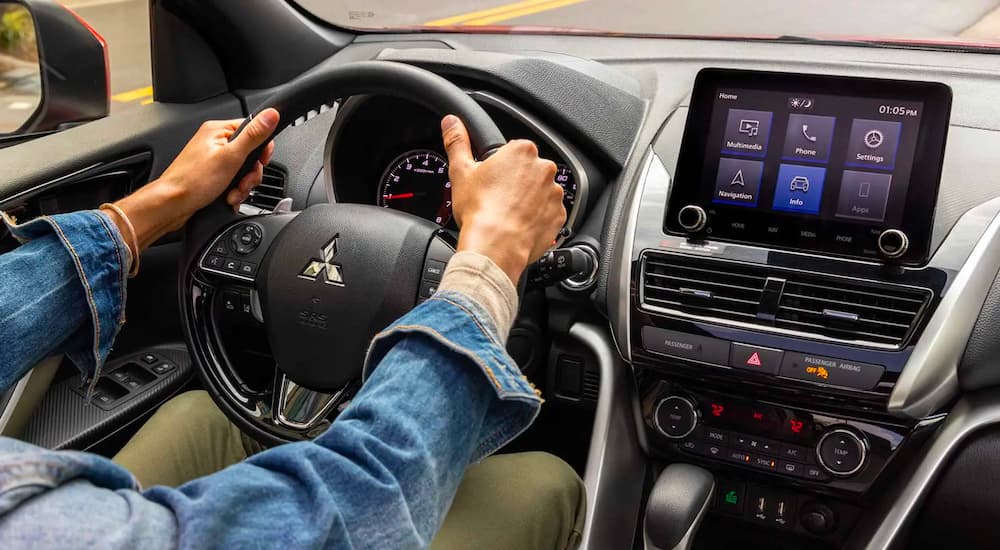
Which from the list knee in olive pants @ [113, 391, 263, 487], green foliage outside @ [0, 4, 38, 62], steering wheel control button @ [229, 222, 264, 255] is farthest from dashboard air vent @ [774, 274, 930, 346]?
green foliage outside @ [0, 4, 38, 62]

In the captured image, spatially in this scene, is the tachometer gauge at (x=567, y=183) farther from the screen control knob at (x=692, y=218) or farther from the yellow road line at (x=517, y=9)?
the yellow road line at (x=517, y=9)

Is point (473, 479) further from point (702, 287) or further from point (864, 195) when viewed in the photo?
point (864, 195)

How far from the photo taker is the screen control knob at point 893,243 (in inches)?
54.9

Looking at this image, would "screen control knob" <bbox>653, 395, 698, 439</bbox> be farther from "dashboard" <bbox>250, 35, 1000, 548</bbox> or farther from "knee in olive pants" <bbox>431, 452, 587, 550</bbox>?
"knee in olive pants" <bbox>431, 452, 587, 550</bbox>

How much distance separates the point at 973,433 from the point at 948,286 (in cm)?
29

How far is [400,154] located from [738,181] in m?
0.75

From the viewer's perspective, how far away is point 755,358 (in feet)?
4.97

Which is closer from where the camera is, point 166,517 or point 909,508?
point 166,517

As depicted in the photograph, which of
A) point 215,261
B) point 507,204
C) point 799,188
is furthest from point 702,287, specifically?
point 215,261

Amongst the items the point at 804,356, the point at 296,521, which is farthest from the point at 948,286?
the point at 296,521

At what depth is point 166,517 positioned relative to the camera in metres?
0.72

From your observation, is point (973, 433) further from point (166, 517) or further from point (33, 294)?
point (33, 294)

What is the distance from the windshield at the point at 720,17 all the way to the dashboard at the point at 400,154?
577mm

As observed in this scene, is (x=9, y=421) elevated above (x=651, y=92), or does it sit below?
below
